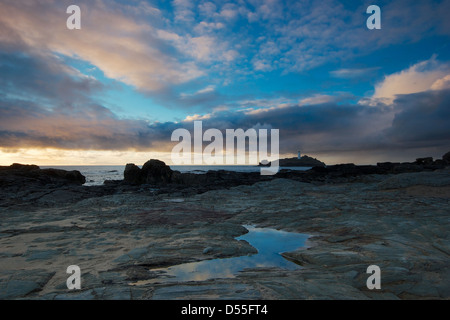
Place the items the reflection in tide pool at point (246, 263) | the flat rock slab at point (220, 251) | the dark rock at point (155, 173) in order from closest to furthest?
the flat rock slab at point (220, 251) < the reflection in tide pool at point (246, 263) < the dark rock at point (155, 173)

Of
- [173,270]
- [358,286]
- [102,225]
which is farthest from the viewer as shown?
[102,225]

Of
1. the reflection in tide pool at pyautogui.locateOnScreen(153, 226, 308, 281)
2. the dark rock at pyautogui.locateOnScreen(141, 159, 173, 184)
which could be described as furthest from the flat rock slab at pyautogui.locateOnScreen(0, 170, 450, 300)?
the dark rock at pyautogui.locateOnScreen(141, 159, 173, 184)

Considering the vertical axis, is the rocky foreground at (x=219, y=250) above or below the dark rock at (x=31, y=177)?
below

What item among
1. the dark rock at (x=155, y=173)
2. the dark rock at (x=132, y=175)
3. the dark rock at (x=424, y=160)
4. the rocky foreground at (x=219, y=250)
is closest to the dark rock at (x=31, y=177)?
the dark rock at (x=132, y=175)

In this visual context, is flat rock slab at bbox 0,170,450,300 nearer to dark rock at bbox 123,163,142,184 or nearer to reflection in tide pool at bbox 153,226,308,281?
reflection in tide pool at bbox 153,226,308,281

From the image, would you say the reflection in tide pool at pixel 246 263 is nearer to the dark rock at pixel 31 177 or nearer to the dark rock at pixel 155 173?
the dark rock at pixel 31 177

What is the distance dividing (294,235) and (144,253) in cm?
466

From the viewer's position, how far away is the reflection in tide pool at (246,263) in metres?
4.79

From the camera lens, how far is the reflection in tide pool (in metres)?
4.79

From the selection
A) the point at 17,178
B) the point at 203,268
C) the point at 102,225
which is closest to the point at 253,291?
the point at 203,268

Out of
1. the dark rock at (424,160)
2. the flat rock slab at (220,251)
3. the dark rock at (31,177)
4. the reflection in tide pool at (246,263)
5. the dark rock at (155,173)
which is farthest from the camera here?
the dark rock at (424,160)

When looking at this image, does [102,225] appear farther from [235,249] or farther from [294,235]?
[294,235]

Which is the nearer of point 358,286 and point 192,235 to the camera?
point 358,286

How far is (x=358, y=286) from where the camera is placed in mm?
4016
